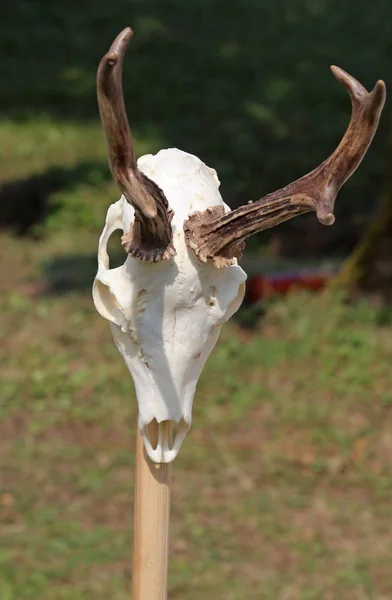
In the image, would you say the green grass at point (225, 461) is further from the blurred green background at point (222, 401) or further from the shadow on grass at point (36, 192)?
the shadow on grass at point (36, 192)

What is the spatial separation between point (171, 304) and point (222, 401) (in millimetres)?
3337

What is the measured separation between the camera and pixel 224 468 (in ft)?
14.2

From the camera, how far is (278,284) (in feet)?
18.4

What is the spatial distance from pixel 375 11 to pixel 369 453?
873 centimetres

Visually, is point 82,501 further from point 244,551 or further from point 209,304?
point 209,304

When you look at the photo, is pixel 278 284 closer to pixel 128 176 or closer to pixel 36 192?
Answer: pixel 36 192

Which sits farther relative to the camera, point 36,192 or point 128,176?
point 36,192

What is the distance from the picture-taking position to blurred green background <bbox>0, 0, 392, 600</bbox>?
3775 millimetres

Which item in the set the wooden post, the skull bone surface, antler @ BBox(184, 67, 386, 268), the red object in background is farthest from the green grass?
antler @ BBox(184, 67, 386, 268)

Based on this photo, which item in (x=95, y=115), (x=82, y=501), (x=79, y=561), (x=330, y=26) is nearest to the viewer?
(x=79, y=561)

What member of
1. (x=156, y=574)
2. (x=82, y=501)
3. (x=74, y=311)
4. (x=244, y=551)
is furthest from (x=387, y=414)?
(x=156, y=574)

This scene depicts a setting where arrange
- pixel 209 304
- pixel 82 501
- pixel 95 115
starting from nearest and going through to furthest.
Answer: pixel 209 304 < pixel 82 501 < pixel 95 115

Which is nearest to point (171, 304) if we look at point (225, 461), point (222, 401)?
point (225, 461)

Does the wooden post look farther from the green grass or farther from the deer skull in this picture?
the green grass
